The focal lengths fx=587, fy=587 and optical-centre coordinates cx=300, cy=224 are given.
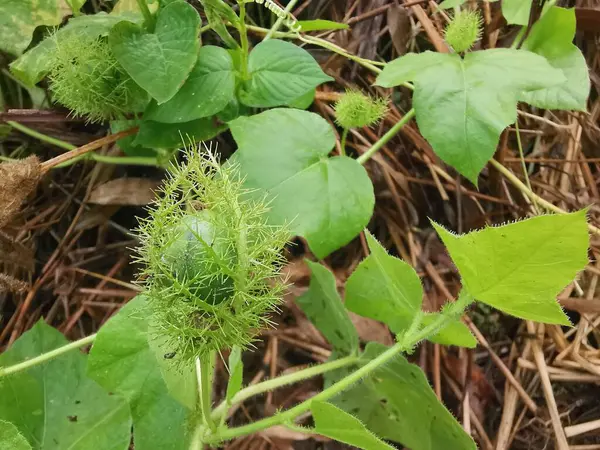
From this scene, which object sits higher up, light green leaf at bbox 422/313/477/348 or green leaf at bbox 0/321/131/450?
light green leaf at bbox 422/313/477/348

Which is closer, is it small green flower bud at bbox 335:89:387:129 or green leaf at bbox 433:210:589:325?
green leaf at bbox 433:210:589:325

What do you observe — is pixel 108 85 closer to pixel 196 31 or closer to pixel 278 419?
pixel 196 31

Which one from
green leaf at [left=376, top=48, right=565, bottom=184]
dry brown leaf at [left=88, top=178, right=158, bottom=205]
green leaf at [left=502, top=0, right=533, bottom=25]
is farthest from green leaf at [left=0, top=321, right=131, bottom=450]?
green leaf at [left=502, top=0, right=533, bottom=25]

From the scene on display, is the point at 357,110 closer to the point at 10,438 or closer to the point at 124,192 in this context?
the point at 124,192

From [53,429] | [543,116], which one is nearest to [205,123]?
[53,429]

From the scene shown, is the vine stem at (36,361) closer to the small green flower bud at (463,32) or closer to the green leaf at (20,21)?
the green leaf at (20,21)

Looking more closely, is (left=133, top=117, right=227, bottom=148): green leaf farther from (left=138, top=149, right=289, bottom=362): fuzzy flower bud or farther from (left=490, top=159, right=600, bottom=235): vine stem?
(left=490, top=159, right=600, bottom=235): vine stem

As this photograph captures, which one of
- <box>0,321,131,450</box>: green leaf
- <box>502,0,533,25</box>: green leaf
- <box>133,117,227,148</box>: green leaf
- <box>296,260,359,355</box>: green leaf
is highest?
<box>502,0,533,25</box>: green leaf

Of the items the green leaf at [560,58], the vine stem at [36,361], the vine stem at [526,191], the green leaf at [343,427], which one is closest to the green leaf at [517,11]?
the green leaf at [560,58]
